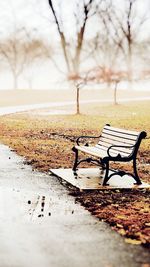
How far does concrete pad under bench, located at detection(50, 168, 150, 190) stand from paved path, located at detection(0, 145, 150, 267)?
49 cm

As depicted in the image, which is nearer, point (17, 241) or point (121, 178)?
point (17, 241)

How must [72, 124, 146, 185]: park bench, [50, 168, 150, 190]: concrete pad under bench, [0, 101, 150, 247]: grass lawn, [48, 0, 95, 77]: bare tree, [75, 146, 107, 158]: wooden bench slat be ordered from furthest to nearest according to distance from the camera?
[48, 0, 95, 77]: bare tree < [75, 146, 107, 158]: wooden bench slat < [72, 124, 146, 185]: park bench < [50, 168, 150, 190]: concrete pad under bench < [0, 101, 150, 247]: grass lawn

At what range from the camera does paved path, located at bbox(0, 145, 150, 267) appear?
4.89 metres

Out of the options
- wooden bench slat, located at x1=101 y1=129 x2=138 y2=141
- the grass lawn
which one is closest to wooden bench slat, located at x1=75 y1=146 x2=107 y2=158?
wooden bench slat, located at x1=101 y1=129 x2=138 y2=141

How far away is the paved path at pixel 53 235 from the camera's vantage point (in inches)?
193

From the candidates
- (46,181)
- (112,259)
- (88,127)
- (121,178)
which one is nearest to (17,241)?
(112,259)

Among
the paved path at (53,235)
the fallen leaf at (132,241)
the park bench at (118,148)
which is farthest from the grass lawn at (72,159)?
the park bench at (118,148)

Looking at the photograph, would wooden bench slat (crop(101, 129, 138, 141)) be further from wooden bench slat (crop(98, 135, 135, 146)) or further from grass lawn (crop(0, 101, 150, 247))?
grass lawn (crop(0, 101, 150, 247))

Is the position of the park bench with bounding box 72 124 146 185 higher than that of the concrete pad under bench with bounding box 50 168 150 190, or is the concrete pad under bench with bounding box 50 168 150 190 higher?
the park bench with bounding box 72 124 146 185

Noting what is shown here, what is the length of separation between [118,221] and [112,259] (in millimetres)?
1501

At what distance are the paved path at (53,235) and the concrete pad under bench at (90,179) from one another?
1.60 feet

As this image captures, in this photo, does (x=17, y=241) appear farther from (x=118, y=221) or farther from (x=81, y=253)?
(x=118, y=221)

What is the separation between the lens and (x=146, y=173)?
10.5 metres

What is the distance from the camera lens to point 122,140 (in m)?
9.48
